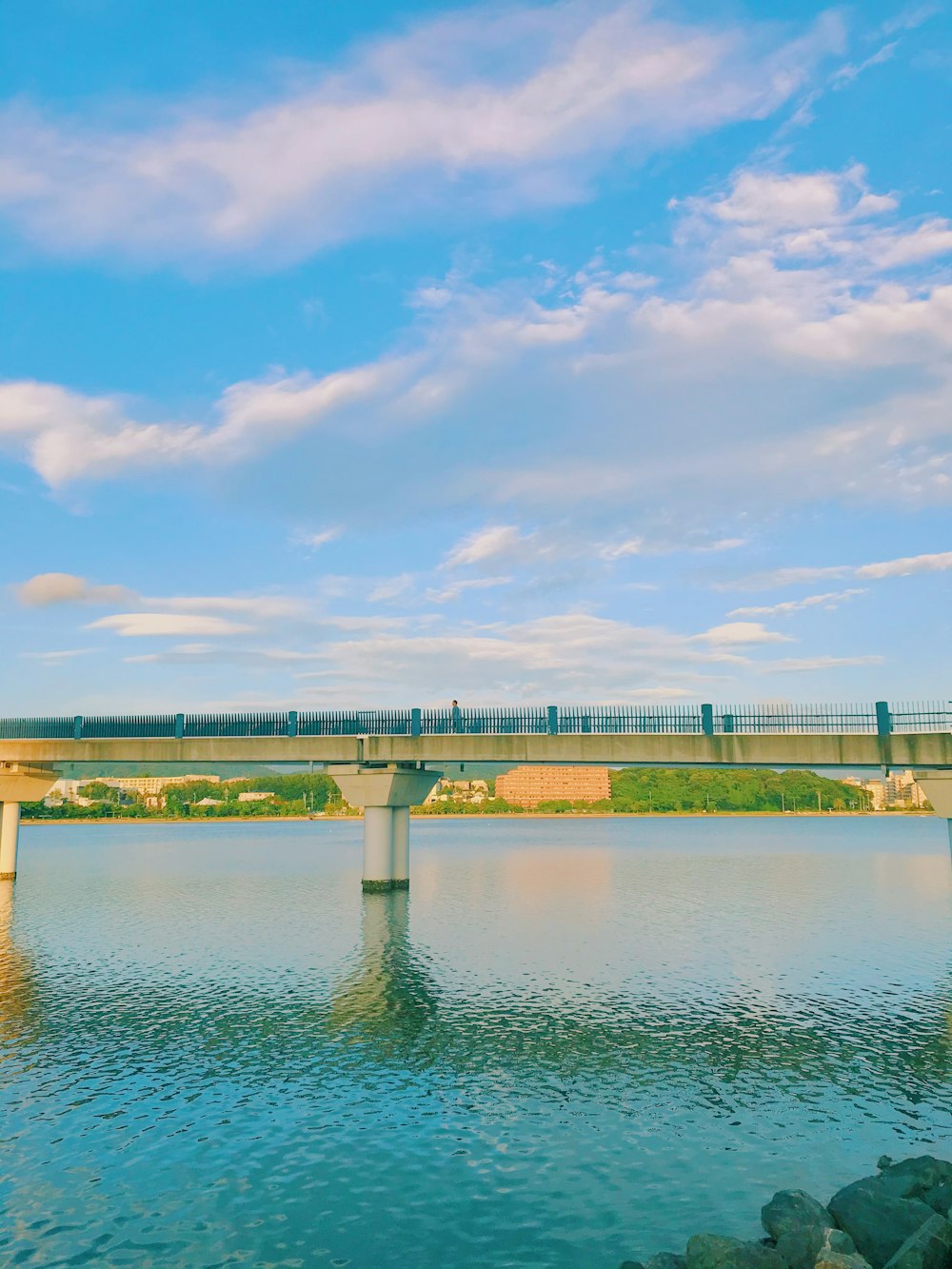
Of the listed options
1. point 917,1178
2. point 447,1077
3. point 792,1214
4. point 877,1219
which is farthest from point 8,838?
point 877,1219

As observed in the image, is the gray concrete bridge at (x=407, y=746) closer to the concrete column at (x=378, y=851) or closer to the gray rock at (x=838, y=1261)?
the concrete column at (x=378, y=851)

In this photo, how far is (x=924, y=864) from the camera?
102250 millimetres

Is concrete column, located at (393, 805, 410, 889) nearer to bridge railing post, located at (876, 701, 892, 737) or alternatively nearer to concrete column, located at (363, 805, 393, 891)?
concrete column, located at (363, 805, 393, 891)

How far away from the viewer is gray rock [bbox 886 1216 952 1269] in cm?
1473

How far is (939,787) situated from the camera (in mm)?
52281

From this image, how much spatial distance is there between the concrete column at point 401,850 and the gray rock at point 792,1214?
51026mm

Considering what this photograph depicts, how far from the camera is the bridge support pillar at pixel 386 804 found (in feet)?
212

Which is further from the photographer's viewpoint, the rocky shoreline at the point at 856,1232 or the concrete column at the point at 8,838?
the concrete column at the point at 8,838

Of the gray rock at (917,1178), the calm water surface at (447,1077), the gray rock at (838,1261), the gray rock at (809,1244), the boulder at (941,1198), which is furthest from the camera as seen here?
the calm water surface at (447,1077)

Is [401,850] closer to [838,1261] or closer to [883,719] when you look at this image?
[883,719]

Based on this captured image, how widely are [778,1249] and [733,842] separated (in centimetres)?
13814

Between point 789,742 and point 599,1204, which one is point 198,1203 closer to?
point 599,1204

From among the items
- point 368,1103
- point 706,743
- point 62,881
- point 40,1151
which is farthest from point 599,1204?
point 62,881

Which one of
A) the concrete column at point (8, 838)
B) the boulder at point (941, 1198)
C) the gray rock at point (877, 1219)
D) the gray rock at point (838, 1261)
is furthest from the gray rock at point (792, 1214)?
the concrete column at point (8, 838)
